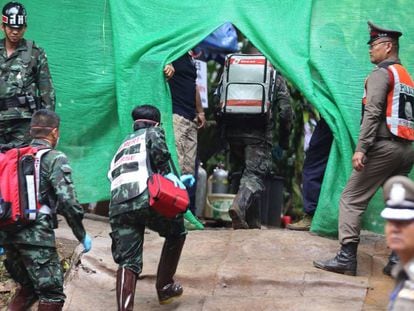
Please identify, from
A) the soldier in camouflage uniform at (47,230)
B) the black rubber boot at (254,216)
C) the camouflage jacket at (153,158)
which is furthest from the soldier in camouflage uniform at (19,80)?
the black rubber boot at (254,216)

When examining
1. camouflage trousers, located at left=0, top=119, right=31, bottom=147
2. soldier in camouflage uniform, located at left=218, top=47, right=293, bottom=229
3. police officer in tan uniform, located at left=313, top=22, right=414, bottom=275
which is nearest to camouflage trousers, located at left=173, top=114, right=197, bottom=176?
soldier in camouflage uniform, located at left=218, top=47, right=293, bottom=229

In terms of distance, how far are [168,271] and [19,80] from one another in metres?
2.20

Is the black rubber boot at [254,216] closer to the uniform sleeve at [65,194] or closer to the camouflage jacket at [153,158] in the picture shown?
the camouflage jacket at [153,158]

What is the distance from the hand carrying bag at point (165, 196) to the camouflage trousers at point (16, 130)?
1.86m

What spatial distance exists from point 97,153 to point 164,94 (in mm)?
851

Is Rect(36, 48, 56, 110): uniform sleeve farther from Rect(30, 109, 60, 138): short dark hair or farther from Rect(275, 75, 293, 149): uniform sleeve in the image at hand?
Rect(275, 75, 293, 149): uniform sleeve

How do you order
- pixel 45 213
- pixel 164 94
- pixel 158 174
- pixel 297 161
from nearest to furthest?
pixel 45 213 → pixel 158 174 → pixel 164 94 → pixel 297 161

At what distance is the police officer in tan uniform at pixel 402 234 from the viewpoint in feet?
12.0

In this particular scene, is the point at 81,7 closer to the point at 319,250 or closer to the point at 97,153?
the point at 97,153

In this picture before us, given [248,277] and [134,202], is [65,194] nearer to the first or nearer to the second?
[134,202]

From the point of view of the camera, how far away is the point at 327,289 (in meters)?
6.38

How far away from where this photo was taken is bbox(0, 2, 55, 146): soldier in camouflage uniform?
7.18 meters

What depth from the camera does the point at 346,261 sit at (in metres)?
6.54

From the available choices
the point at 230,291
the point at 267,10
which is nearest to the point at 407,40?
the point at 267,10
